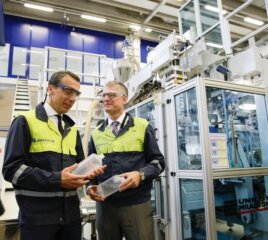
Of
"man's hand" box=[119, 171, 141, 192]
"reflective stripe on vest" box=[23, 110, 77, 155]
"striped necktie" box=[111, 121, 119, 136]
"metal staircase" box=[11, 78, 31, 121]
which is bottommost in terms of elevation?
"man's hand" box=[119, 171, 141, 192]

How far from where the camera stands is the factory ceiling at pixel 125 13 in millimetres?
6840

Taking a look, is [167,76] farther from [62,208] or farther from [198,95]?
[62,208]

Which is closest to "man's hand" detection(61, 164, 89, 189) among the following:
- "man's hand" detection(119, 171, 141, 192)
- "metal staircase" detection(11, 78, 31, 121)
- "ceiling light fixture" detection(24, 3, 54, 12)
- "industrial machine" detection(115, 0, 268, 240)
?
"man's hand" detection(119, 171, 141, 192)

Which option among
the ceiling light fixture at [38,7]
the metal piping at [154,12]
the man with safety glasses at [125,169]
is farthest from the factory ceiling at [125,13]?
the man with safety glasses at [125,169]

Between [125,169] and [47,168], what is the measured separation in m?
0.54

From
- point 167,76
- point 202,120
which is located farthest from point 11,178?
point 167,76

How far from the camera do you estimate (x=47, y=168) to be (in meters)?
1.31

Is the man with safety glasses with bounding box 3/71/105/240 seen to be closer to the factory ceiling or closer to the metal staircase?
the metal staircase

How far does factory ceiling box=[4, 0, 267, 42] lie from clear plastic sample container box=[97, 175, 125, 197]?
639cm

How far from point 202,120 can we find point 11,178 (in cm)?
158

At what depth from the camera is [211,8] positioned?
165 inches

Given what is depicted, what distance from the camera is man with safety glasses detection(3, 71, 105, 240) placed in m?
1.23

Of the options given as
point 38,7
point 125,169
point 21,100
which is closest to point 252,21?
point 38,7

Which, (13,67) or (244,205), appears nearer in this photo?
(244,205)
